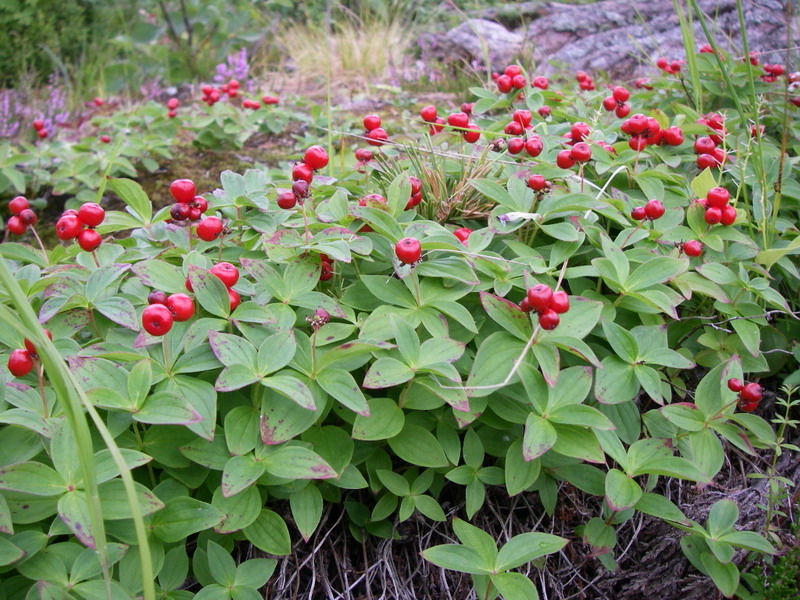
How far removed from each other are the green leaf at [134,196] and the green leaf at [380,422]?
111 centimetres

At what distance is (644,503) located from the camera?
1.63 meters

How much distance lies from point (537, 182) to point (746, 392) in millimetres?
871

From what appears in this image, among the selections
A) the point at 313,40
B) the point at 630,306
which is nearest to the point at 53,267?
the point at 630,306

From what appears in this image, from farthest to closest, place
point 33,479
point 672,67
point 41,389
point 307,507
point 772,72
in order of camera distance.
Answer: point 672,67 → point 772,72 → point 307,507 → point 41,389 → point 33,479

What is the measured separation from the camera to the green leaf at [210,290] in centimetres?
164

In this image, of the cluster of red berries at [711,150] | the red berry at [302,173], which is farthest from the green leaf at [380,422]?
the cluster of red berries at [711,150]

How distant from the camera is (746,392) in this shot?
5.44ft

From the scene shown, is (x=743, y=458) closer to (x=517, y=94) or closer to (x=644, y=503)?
(x=644, y=503)

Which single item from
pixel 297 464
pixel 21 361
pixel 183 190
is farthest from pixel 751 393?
pixel 21 361

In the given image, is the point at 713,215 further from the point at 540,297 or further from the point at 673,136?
the point at 540,297

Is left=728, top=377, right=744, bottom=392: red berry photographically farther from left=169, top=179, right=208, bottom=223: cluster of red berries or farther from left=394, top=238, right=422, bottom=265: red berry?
left=169, top=179, right=208, bottom=223: cluster of red berries

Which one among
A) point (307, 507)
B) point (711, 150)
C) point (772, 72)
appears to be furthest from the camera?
point (772, 72)

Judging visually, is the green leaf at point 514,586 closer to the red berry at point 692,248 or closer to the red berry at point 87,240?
the red berry at point 692,248

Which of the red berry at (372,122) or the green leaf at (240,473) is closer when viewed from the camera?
the green leaf at (240,473)
